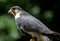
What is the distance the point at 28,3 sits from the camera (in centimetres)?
497

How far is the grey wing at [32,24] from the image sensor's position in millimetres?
2793

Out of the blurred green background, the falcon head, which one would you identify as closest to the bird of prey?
the falcon head

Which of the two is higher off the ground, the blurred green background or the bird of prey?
the blurred green background

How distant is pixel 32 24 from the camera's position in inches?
114

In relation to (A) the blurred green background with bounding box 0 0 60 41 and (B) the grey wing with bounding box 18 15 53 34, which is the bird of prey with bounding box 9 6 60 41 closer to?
(B) the grey wing with bounding box 18 15 53 34

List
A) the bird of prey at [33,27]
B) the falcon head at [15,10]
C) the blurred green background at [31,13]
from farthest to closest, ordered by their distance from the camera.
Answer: the blurred green background at [31,13]
the falcon head at [15,10]
the bird of prey at [33,27]

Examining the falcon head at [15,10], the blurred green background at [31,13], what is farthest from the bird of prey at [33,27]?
the blurred green background at [31,13]

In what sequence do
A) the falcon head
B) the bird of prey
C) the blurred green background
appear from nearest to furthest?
the bird of prey < the falcon head < the blurred green background

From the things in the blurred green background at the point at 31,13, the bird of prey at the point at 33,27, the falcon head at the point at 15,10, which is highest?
the blurred green background at the point at 31,13

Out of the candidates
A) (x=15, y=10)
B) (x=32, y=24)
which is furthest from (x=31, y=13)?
(x=32, y=24)

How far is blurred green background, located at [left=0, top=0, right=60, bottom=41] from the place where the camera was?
455 centimetres

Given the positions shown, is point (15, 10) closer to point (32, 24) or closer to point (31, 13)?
point (32, 24)

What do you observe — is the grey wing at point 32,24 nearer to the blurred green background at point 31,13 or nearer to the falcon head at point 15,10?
the falcon head at point 15,10

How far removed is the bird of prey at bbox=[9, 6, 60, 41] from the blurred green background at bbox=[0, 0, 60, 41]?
4.54 ft
